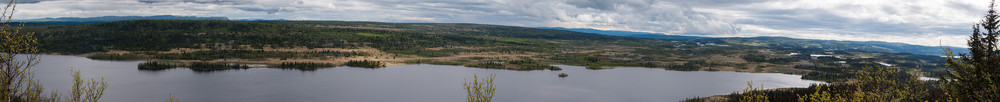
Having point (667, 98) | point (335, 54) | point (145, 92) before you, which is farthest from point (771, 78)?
point (145, 92)

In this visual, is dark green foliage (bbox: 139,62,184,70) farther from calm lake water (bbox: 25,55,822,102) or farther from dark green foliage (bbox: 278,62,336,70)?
dark green foliage (bbox: 278,62,336,70)

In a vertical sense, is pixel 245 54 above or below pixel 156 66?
above

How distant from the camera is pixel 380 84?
8231 cm

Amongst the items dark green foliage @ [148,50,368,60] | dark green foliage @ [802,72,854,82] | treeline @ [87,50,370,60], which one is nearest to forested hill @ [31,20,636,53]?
treeline @ [87,50,370,60]

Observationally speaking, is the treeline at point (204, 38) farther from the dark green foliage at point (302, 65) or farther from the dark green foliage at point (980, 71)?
the dark green foliage at point (980, 71)

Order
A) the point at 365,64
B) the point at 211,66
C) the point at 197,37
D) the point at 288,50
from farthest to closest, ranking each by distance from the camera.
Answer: the point at 197,37
the point at 288,50
the point at 365,64
the point at 211,66

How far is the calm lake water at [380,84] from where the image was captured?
67.8 meters

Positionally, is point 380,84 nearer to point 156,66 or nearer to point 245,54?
point 156,66

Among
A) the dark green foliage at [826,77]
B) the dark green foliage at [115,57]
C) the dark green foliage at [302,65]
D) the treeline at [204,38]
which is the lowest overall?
the dark green foliage at [826,77]

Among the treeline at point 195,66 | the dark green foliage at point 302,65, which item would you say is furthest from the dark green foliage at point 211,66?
the dark green foliage at point 302,65

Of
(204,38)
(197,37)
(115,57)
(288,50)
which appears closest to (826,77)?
(288,50)

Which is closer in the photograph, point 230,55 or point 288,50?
point 230,55

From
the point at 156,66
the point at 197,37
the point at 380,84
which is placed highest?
the point at 197,37

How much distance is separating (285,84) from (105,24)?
127 m
